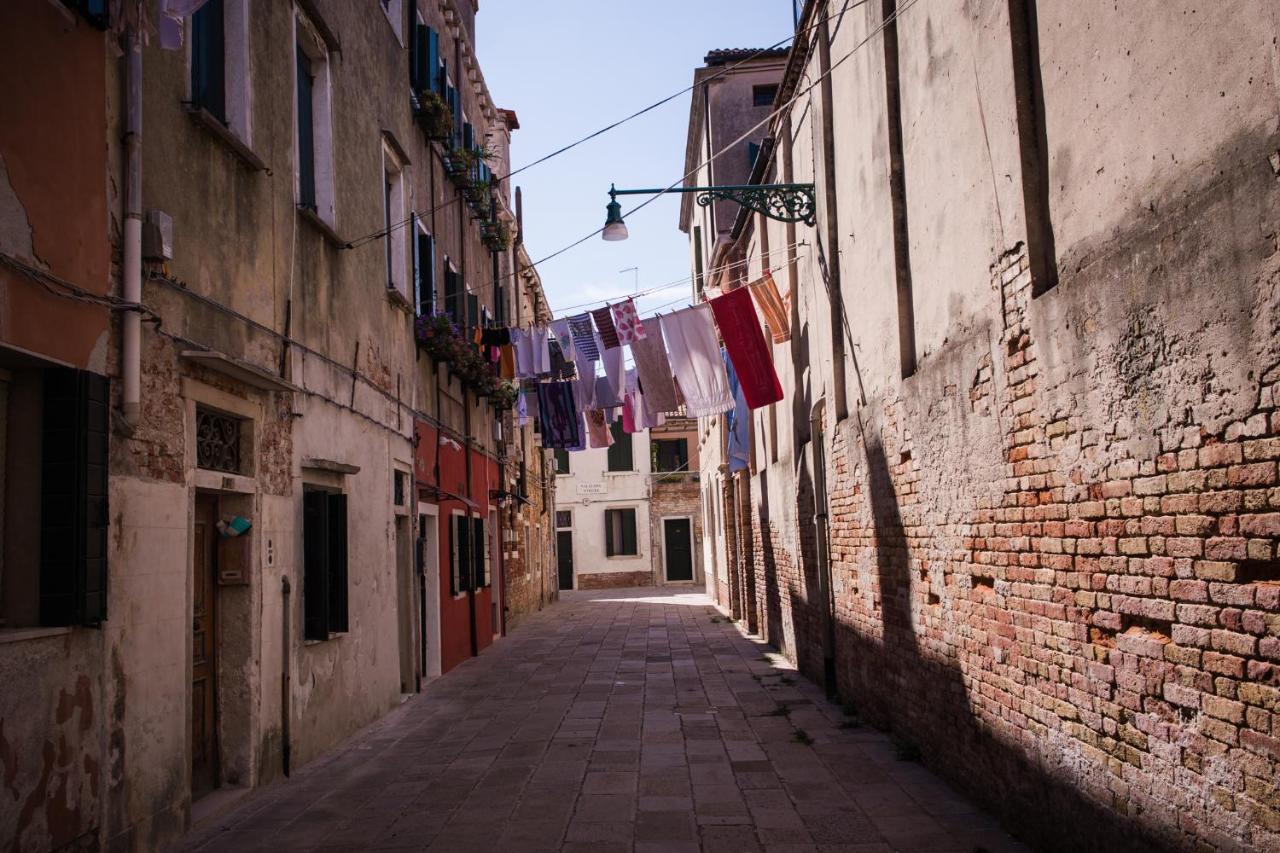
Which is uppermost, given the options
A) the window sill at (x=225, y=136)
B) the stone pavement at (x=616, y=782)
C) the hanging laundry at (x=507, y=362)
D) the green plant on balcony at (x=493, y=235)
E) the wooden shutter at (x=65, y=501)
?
the green plant on balcony at (x=493, y=235)

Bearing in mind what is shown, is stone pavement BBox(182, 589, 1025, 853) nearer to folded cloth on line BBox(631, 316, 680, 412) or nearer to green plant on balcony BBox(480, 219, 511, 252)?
folded cloth on line BBox(631, 316, 680, 412)

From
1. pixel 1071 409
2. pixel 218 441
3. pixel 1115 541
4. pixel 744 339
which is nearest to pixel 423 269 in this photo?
pixel 744 339

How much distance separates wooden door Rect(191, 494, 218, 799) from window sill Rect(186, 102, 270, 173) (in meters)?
2.17

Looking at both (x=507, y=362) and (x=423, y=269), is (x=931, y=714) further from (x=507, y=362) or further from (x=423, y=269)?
(x=507, y=362)

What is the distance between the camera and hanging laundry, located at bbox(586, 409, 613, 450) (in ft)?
54.9

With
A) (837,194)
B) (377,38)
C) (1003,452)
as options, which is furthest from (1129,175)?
(377,38)

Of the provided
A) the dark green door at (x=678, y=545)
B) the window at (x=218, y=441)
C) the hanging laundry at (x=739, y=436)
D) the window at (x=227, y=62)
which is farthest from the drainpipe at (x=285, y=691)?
the dark green door at (x=678, y=545)

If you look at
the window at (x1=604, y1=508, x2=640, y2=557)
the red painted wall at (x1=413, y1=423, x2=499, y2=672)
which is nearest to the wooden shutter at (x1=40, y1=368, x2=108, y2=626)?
the red painted wall at (x1=413, y1=423, x2=499, y2=672)

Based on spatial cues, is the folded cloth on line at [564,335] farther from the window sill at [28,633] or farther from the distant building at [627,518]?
the distant building at [627,518]

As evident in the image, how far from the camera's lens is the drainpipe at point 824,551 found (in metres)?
9.99

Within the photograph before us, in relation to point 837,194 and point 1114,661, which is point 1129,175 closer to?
point 1114,661

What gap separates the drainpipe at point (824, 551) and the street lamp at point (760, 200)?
74.7 inches

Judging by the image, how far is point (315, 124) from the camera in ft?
28.9

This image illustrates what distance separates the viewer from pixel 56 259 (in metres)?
4.55
